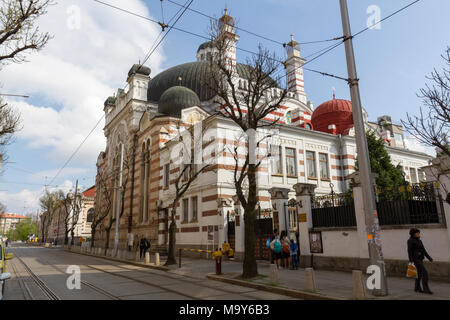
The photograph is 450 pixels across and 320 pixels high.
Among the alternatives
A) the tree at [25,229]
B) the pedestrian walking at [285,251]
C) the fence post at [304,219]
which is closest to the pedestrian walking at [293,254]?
the pedestrian walking at [285,251]

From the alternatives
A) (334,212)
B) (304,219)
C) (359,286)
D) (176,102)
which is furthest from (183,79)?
(359,286)

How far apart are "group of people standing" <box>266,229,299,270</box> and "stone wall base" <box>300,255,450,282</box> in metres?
0.63

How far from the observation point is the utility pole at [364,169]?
8.00m

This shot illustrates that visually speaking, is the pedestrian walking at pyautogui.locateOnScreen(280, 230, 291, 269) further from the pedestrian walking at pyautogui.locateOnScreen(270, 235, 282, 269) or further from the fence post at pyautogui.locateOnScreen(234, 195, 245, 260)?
the fence post at pyautogui.locateOnScreen(234, 195, 245, 260)

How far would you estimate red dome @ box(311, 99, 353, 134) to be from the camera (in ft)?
103

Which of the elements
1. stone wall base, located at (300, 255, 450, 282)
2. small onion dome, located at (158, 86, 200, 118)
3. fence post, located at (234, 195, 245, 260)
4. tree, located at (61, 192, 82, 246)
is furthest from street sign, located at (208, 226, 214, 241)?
tree, located at (61, 192, 82, 246)

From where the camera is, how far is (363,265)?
473 inches

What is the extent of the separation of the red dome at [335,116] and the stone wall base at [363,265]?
62.8 feet

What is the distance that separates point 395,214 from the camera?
1138 cm

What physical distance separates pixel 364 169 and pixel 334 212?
5719 millimetres

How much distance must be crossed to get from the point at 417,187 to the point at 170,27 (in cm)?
1049

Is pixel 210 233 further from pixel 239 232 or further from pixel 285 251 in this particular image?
pixel 285 251

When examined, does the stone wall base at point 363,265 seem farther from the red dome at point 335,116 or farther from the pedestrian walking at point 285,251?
the red dome at point 335,116
